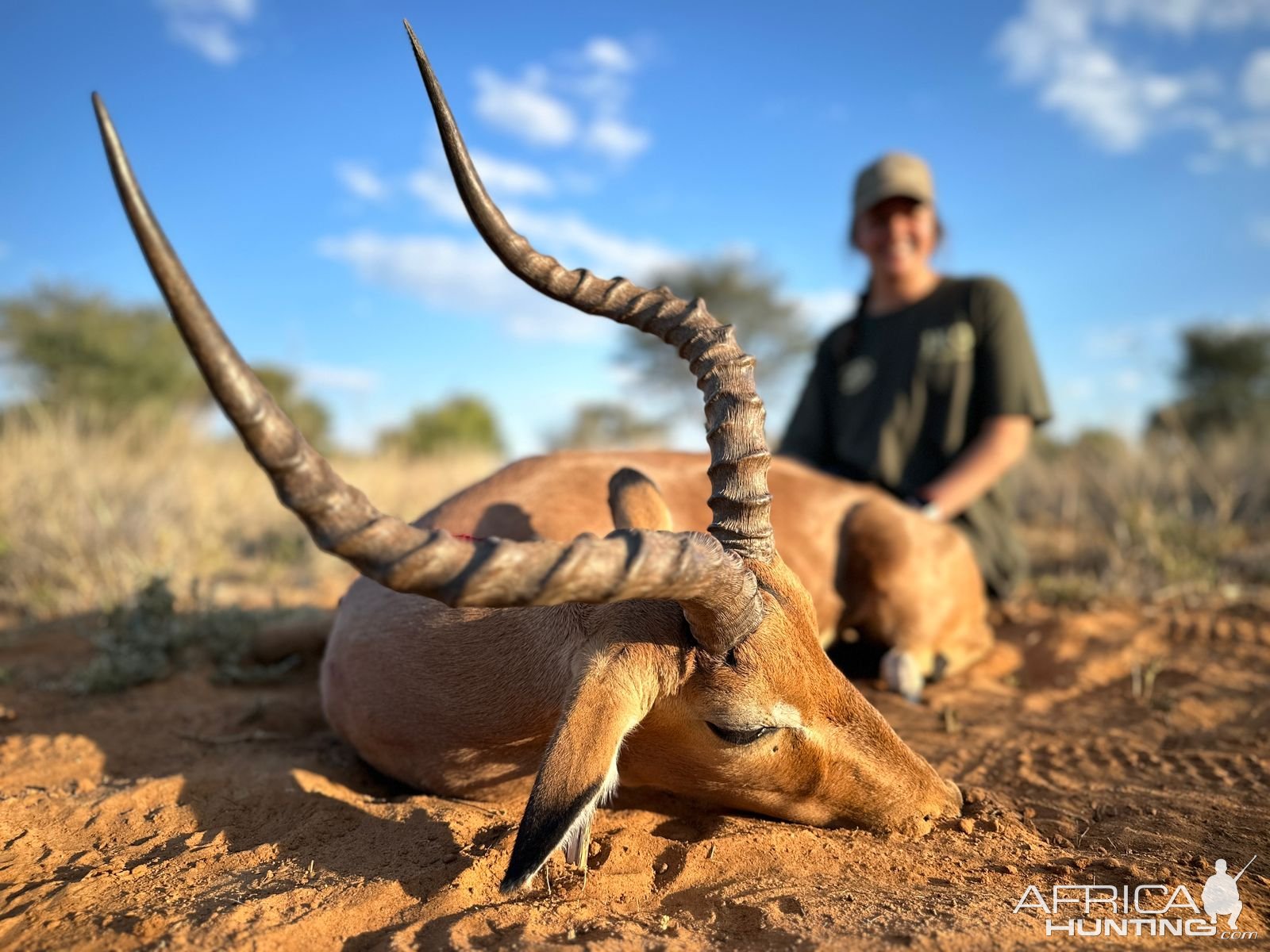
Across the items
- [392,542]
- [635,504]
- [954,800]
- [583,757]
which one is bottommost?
[954,800]

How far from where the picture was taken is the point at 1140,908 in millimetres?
1987

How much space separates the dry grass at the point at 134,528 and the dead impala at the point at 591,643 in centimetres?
303

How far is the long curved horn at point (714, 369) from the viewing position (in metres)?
2.25

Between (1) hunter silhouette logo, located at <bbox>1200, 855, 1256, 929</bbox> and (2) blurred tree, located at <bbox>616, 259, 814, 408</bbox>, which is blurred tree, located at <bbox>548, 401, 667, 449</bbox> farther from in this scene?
(1) hunter silhouette logo, located at <bbox>1200, 855, 1256, 929</bbox>

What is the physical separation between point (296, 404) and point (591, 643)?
64.8 ft

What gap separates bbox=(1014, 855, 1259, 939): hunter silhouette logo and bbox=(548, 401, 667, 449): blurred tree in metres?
24.3

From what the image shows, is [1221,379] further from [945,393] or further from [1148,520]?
[945,393]

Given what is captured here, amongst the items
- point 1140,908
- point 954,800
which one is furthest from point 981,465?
point 1140,908

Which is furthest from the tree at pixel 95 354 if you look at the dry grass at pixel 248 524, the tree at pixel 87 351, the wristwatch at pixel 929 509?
the wristwatch at pixel 929 509

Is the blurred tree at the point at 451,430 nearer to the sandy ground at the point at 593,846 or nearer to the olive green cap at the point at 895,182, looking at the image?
the olive green cap at the point at 895,182

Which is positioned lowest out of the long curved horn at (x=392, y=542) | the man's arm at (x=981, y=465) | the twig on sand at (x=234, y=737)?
the twig on sand at (x=234, y=737)

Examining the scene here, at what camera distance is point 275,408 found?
1452 mm

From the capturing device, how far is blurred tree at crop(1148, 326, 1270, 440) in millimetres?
19328

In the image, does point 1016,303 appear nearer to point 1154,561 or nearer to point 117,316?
point 1154,561
